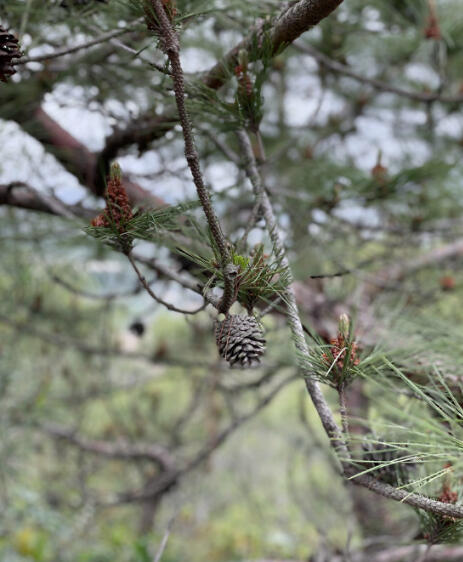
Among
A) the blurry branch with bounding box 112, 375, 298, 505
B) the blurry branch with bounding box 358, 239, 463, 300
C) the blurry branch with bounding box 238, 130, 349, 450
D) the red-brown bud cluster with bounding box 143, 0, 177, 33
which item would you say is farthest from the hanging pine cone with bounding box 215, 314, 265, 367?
the blurry branch with bounding box 358, 239, 463, 300

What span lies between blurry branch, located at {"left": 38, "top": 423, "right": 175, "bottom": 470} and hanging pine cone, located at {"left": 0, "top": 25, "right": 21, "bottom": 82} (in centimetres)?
153

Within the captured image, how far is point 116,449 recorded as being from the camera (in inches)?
71.9

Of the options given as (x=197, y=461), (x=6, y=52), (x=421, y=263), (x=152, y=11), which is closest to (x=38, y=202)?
(x=6, y=52)

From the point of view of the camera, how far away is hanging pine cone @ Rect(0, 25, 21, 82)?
0.36 meters

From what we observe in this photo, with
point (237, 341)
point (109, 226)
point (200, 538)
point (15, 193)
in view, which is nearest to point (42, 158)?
point (15, 193)

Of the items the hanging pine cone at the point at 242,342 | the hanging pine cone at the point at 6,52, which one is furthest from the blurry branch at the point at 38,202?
the hanging pine cone at the point at 242,342

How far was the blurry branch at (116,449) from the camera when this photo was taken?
172cm

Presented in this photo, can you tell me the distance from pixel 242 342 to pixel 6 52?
28cm

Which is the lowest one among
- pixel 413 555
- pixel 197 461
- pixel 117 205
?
pixel 413 555

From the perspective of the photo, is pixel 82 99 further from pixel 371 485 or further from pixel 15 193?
pixel 371 485

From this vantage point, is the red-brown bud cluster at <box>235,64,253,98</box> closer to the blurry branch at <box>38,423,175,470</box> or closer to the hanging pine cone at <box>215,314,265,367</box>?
the hanging pine cone at <box>215,314,265,367</box>

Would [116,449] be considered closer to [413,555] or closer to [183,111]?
[413,555]

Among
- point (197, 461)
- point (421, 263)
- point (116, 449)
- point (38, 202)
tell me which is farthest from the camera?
point (116, 449)

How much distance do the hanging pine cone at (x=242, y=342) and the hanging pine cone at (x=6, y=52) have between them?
25cm
